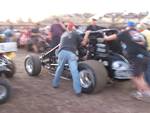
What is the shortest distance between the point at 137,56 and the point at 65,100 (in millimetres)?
1878

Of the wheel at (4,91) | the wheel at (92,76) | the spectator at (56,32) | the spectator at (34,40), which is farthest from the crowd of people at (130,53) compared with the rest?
the spectator at (34,40)

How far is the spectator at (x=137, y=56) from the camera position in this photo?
888 cm

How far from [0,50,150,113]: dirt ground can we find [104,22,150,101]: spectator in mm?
353

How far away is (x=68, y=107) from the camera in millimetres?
8000

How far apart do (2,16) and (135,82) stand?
28.3 meters

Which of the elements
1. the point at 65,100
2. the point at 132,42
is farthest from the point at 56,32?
the point at 65,100

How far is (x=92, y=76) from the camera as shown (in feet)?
29.7

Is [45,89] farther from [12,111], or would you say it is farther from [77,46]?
[12,111]

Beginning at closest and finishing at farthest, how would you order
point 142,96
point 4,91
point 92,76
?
point 4,91, point 142,96, point 92,76

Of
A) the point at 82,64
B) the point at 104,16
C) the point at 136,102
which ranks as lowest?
the point at 136,102

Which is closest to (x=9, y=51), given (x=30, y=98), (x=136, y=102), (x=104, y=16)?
(x=30, y=98)

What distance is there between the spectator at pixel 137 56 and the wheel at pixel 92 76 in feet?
2.25

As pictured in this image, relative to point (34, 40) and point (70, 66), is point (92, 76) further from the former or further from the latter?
point (34, 40)

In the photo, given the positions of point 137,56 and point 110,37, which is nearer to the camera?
point 137,56
